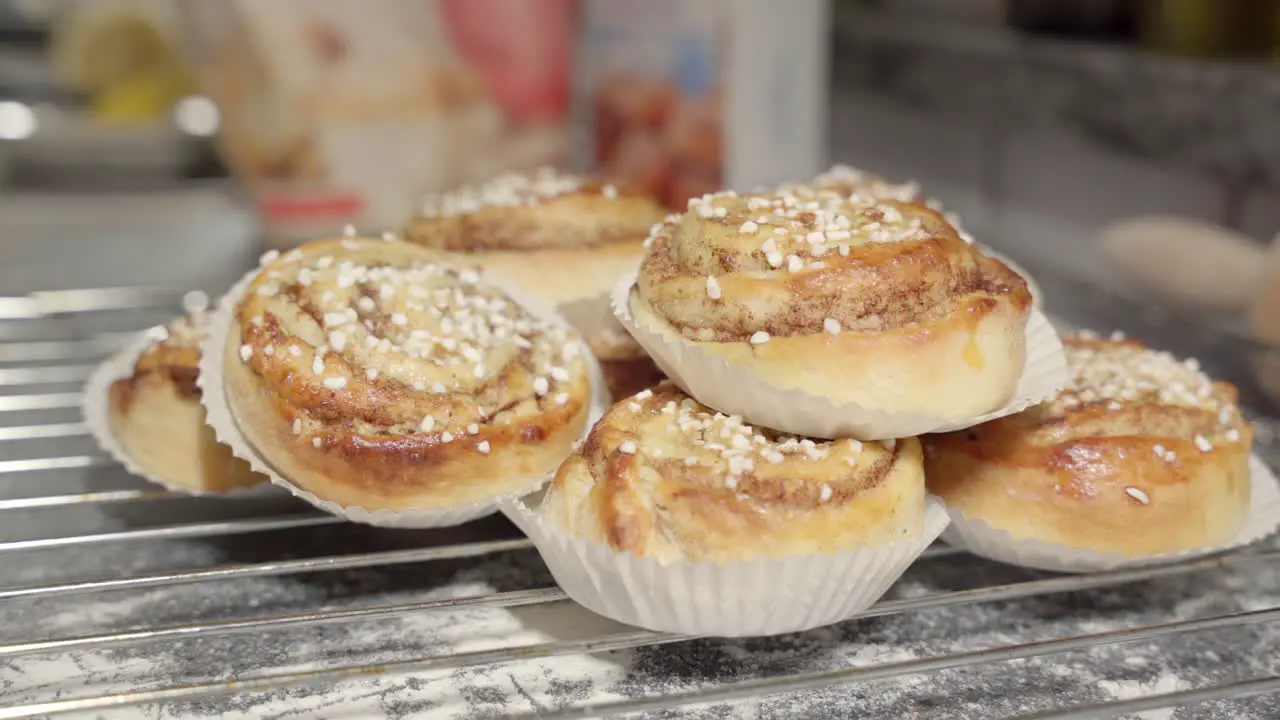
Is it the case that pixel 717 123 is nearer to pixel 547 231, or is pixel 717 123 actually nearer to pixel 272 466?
pixel 547 231

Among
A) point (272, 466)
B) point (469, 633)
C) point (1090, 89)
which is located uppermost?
point (1090, 89)

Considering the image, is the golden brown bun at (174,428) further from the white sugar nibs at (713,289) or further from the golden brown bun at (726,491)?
the white sugar nibs at (713,289)

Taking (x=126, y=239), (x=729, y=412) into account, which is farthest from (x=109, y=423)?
(x=126, y=239)

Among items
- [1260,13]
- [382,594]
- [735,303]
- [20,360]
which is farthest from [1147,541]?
[20,360]

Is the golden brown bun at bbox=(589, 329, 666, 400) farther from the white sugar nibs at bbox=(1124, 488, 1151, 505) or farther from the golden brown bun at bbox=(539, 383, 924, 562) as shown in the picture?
the white sugar nibs at bbox=(1124, 488, 1151, 505)

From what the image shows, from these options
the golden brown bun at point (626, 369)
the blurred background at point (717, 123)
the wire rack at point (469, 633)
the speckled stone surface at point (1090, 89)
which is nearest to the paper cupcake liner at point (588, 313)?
the golden brown bun at point (626, 369)

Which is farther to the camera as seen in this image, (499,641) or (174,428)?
(174,428)
